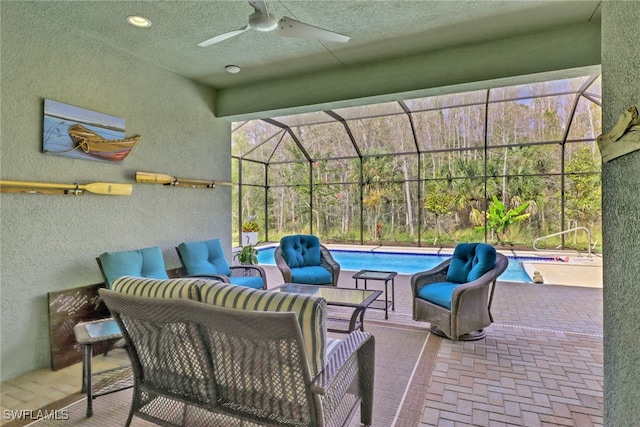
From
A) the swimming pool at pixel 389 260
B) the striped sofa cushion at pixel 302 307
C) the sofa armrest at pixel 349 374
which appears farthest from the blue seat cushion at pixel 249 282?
the swimming pool at pixel 389 260

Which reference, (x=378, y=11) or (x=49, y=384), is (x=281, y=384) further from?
(x=378, y=11)

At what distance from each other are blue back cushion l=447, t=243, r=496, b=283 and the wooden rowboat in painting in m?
4.10

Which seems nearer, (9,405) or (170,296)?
(170,296)

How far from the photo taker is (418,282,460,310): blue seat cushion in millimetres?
3641

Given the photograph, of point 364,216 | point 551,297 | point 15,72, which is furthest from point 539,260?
point 15,72

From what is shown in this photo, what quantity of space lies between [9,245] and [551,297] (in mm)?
6835

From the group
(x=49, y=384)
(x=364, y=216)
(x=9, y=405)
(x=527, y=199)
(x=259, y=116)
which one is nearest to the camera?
(x=9, y=405)

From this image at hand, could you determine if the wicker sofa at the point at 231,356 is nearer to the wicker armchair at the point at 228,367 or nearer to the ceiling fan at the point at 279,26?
the wicker armchair at the point at 228,367

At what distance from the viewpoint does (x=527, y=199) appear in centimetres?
994

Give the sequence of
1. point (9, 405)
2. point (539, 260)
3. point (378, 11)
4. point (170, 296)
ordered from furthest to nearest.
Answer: point (539, 260) < point (378, 11) < point (9, 405) < point (170, 296)

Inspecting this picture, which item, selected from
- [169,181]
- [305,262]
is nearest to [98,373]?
[169,181]

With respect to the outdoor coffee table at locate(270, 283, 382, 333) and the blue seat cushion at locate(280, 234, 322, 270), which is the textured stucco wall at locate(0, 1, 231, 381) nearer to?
the blue seat cushion at locate(280, 234, 322, 270)

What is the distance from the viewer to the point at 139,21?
3.25m
